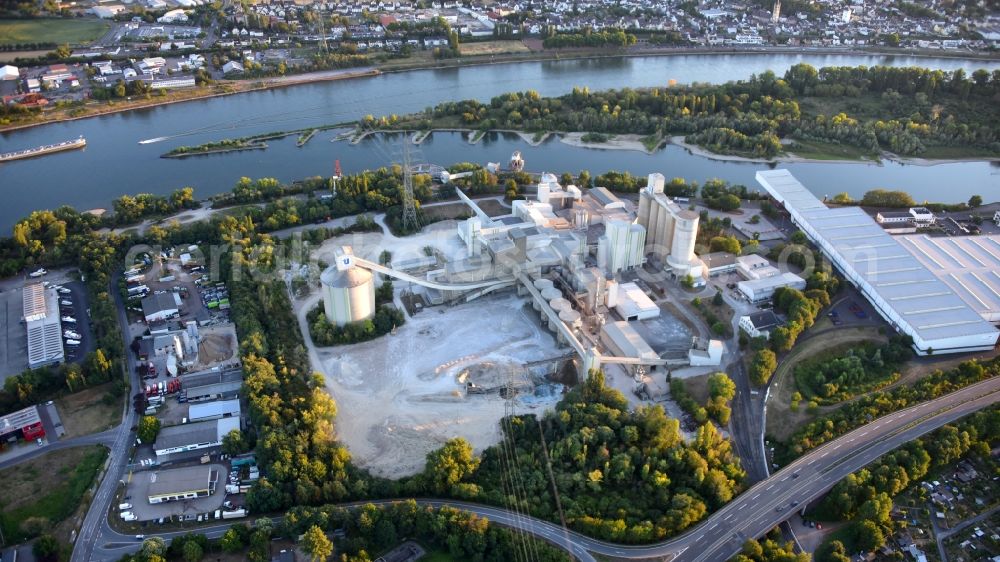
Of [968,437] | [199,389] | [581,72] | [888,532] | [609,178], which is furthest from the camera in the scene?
[581,72]

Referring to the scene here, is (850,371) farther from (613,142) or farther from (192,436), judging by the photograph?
(613,142)

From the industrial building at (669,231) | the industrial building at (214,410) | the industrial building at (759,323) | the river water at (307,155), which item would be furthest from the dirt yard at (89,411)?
the industrial building at (759,323)

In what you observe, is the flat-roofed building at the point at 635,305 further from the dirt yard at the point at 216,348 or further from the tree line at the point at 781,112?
the tree line at the point at 781,112

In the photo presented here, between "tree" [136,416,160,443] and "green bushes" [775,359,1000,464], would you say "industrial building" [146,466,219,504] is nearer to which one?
"tree" [136,416,160,443]

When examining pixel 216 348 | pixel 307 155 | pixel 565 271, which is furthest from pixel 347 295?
pixel 307 155

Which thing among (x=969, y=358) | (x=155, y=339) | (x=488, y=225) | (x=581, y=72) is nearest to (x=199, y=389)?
(x=155, y=339)

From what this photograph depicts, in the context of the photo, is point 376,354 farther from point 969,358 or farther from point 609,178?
point 969,358
